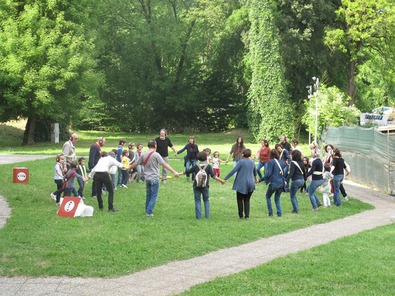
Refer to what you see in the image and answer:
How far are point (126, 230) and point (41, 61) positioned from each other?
3213 centimetres

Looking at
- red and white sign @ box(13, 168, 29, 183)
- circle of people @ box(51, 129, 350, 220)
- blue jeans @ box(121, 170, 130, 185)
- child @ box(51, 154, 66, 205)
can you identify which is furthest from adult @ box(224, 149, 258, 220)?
red and white sign @ box(13, 168, 29, 183)

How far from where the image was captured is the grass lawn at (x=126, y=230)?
10305 millimetres

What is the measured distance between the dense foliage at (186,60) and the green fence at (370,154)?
64.4 ft

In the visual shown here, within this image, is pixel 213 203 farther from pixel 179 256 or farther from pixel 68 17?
pixel 68 17

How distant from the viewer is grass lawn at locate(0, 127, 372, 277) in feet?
33.8

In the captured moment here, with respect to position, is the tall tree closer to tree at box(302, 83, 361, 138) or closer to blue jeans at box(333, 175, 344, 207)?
tree at box(302, 83, 361, 138)

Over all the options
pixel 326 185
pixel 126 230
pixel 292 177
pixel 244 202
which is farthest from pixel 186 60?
pixel 126 230

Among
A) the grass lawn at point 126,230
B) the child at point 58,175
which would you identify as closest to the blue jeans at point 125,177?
the grass lawn at point 126,230

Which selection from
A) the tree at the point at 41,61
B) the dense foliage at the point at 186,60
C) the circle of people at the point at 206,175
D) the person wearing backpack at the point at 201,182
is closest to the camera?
the person wearing backpack at the point at 201,182

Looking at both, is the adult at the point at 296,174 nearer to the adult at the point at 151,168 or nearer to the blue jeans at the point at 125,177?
the adult at the point at 151,168

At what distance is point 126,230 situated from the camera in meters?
13.2

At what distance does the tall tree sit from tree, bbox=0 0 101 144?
44.0ft

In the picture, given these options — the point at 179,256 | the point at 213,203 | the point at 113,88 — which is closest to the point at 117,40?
the point at 113,88

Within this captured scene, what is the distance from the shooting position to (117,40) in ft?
207
